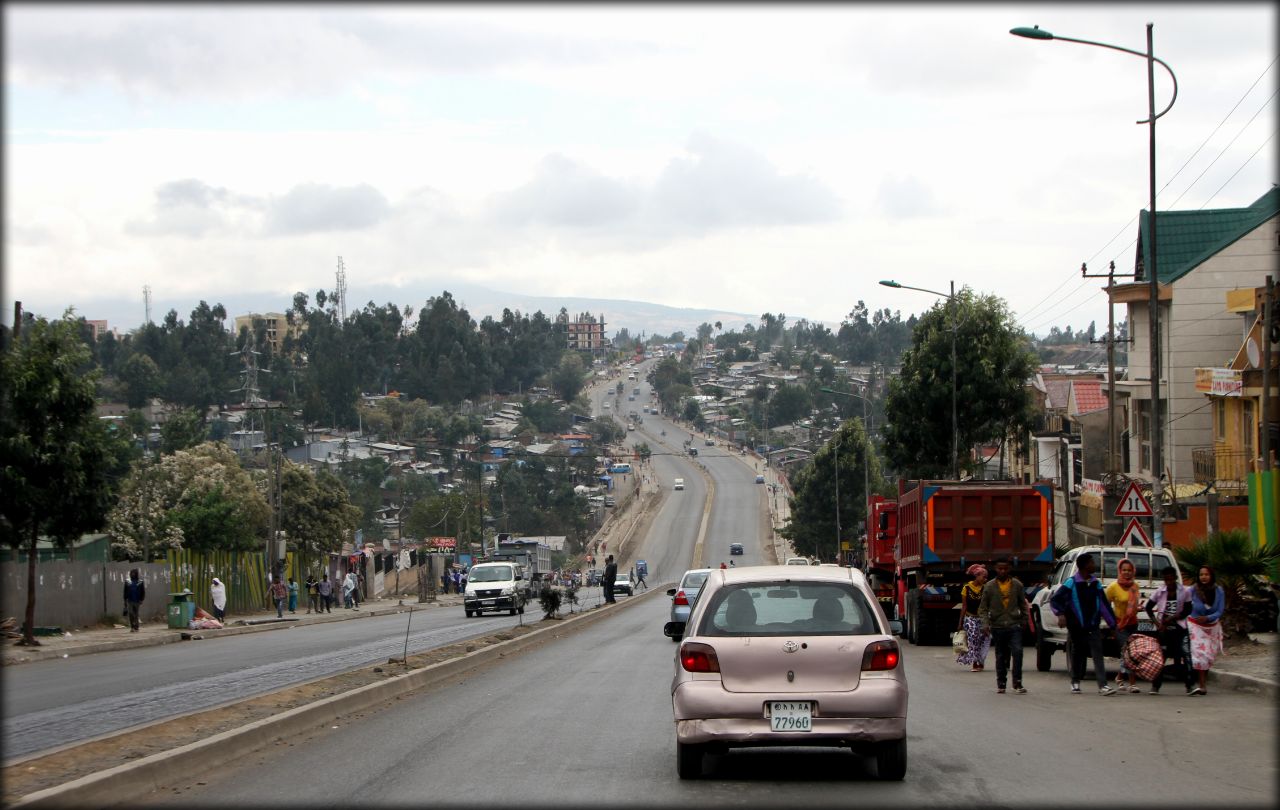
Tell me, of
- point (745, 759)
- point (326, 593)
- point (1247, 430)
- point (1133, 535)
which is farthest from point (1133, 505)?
point (326, 593)

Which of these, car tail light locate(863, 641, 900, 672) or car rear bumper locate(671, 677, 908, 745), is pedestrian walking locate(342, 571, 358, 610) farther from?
car tail light locate(863, 641, 900, 672)

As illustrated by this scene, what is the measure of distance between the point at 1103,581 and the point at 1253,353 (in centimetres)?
1619

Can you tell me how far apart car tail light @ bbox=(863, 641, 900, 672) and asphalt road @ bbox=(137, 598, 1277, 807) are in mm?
855

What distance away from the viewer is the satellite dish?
35.1 metres

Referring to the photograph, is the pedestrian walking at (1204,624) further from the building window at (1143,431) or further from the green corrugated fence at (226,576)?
the green corrugated fence at (226,576)

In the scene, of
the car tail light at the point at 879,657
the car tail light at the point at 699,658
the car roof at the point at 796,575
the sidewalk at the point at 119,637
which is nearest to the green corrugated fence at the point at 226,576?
the sidewalk at the point at 119,637

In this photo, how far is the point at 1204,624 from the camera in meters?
17.1

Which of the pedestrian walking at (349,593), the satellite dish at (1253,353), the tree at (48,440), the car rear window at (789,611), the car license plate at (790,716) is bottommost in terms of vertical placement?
→ the pedestrian walking at (349,593)

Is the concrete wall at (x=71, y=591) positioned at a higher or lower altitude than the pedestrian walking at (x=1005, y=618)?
lower

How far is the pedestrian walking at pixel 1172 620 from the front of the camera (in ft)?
57.8

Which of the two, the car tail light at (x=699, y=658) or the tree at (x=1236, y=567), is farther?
the tree at (x=1236, y=567)

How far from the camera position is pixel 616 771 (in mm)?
10914

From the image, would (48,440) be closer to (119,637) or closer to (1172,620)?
(119,637)

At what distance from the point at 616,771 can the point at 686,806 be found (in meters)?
1.62
